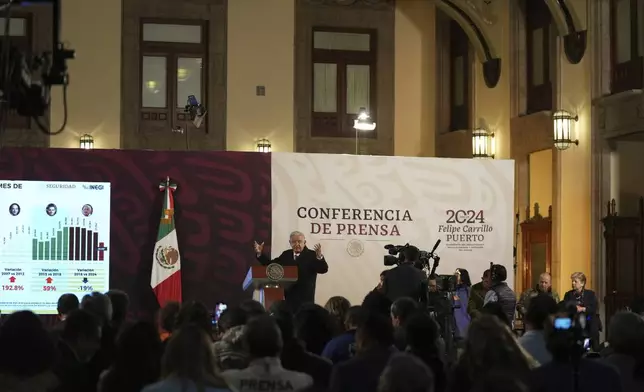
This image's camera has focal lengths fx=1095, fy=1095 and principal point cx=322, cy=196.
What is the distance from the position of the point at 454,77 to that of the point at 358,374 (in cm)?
1451

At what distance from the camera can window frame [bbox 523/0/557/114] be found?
1594cm

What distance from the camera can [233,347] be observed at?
5805 mm

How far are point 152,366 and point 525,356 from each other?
64.8 inches

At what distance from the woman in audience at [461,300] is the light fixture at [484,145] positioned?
16.3ft

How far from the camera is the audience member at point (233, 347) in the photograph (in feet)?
18.3

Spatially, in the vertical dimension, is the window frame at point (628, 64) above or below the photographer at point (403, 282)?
above

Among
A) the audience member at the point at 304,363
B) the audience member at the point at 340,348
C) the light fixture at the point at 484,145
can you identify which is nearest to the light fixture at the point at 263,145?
the light fixture at the point at 484,145

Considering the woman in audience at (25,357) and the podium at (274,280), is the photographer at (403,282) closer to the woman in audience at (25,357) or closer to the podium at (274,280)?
the podium at (274,280)

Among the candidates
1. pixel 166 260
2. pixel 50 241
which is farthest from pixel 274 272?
pixel 50 241

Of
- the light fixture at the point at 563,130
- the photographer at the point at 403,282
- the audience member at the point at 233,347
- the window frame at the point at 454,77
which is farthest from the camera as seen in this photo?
the window frame at the point at 454,77

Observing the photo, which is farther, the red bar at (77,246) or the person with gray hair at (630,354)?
the red bar at (77,246)

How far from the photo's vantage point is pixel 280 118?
18484mm

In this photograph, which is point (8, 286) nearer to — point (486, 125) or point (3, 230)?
point (3, 230)

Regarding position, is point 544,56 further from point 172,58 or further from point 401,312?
point 401,312
